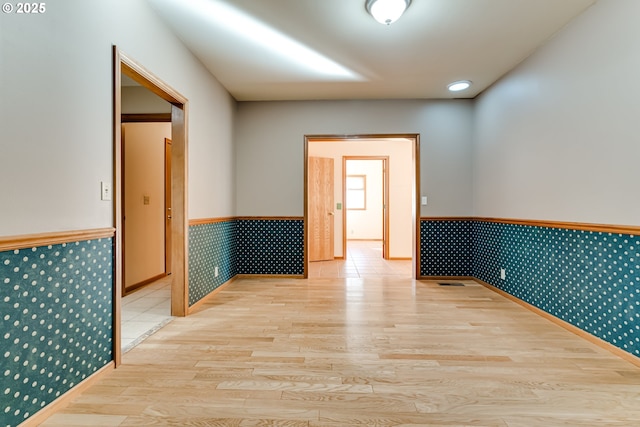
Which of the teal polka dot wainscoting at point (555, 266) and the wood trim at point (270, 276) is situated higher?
the teal polka dot wainscoting at point (555, 266)

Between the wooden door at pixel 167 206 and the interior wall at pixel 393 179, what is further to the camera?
the interior wall at pixel 393 179

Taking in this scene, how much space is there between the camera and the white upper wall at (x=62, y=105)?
3.96ft

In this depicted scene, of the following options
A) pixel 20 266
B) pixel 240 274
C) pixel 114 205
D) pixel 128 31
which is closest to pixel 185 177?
pixel 114 205

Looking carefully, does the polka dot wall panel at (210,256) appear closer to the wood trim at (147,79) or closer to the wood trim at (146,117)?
the wood trim at (147,79)

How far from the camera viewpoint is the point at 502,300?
3150mm

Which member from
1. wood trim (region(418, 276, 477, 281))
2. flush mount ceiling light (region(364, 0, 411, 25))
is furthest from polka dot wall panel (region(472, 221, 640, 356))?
flush mount ceiling light (region(364, 0, 411, 25))

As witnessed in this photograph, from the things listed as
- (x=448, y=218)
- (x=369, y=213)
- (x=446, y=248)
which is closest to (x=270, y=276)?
(x=446, y=248)

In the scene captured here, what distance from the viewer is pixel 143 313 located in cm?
277

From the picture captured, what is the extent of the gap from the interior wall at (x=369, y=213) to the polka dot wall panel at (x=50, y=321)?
Result: 25.6 feet

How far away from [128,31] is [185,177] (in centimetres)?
113

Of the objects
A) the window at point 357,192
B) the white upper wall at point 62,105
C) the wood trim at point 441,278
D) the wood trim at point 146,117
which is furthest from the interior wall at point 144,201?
the window at point 357,192

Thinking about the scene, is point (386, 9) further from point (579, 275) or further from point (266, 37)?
point (579, 275)

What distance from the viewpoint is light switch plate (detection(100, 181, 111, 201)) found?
1.70 m

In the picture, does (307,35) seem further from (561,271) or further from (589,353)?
(589,353)
